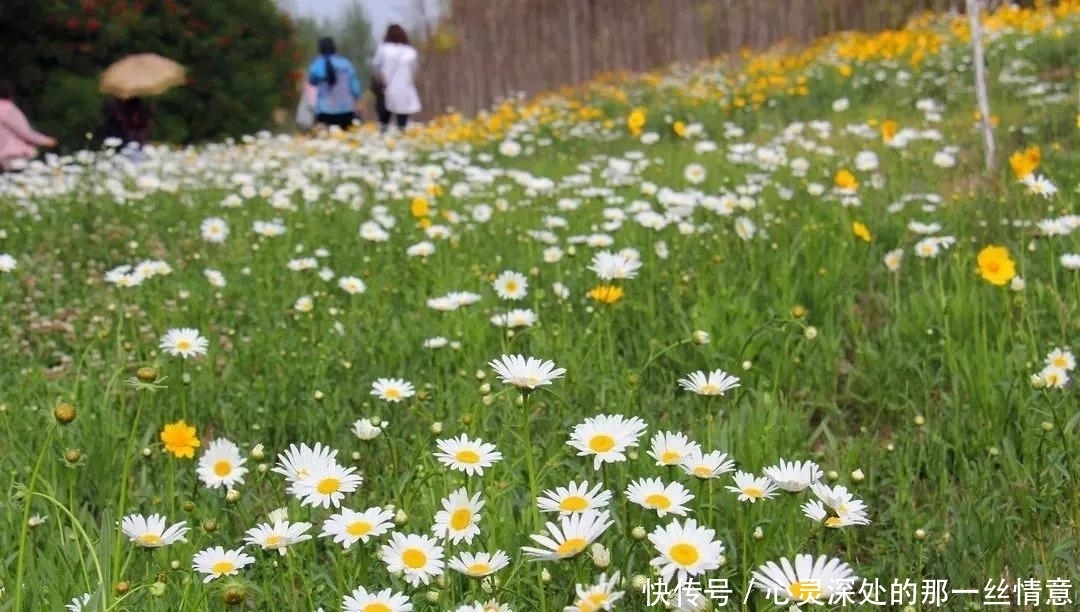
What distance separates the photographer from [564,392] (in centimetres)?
217

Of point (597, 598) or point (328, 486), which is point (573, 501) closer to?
point (597, 598)

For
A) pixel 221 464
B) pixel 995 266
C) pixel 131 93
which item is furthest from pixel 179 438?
pixel 131 93

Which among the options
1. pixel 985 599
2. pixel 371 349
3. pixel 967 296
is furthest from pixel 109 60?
pixel 985 599

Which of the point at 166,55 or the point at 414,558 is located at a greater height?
the point at 166,55

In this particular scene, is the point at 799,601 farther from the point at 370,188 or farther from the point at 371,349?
the point at 370,188

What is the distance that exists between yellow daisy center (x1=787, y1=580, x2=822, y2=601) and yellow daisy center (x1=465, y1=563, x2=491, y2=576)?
35cm

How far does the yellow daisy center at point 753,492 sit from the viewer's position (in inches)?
52.4

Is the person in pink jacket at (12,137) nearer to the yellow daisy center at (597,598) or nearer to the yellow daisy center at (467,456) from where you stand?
the yellow daisy center at (467,456)

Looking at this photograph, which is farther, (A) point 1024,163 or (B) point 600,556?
(A) point 1024,163

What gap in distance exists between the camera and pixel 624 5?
1479 cm

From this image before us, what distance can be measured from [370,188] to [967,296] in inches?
128

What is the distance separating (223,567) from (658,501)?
1.85 ft

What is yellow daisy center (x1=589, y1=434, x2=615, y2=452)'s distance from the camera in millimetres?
1343

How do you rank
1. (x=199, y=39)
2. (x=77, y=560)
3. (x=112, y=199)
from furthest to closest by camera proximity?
(x=199, y=39) < (x=112, y=199) < (x=77, y=560)
